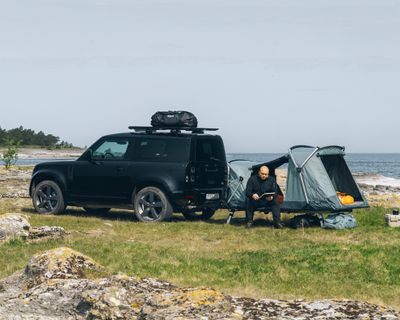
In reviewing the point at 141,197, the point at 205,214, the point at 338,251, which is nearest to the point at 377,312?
the point at 338,251

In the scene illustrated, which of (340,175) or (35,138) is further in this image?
(35,138)

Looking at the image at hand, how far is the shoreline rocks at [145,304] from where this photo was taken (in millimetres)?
6336

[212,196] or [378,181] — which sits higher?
[212,196]

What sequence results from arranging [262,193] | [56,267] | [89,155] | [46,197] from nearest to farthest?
[56,267], [262,193], [89,155], [46,197]

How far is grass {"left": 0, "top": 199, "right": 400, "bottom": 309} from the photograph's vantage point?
1037 cm

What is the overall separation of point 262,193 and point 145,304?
427 inches

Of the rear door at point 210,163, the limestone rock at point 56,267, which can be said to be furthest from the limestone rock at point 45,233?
the limestone rock at point 56,267

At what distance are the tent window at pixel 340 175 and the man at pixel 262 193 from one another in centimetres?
250

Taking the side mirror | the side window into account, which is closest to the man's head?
the side window

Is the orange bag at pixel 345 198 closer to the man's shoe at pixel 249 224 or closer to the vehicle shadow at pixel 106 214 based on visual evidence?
the man's shoe at pixel 249 224

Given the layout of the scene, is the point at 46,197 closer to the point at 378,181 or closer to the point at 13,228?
the point at 13,228

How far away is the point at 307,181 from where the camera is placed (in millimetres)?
17422

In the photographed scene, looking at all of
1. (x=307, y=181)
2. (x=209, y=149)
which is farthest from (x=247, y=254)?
(x=209, y=149)

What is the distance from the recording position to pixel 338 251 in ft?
42.4
